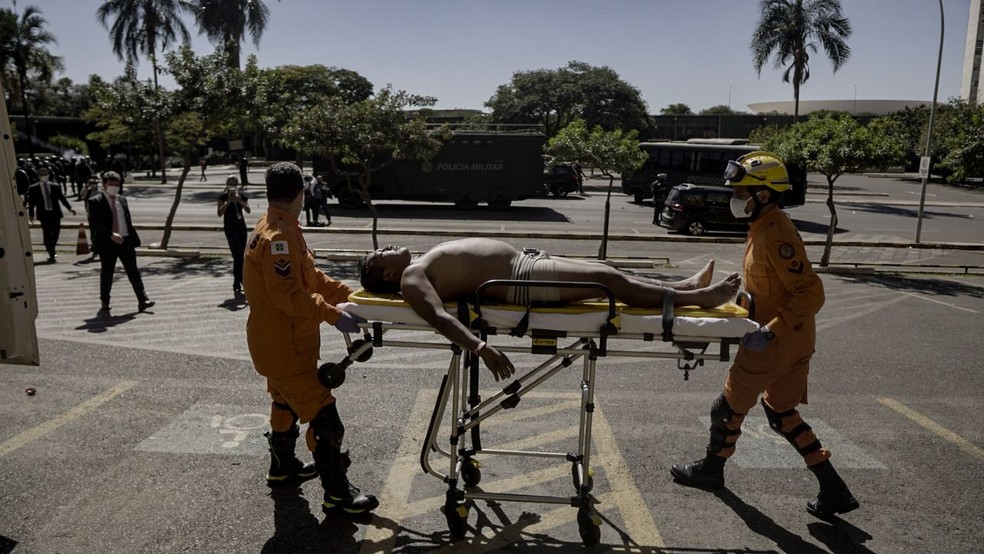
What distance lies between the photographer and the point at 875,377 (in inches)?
291

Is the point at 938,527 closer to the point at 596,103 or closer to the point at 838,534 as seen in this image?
the point at 838,534

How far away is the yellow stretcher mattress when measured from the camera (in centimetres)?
388

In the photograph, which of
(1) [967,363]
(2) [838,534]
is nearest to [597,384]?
(2) [838,534]

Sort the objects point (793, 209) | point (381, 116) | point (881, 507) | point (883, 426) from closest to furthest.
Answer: point (881, 507) → point (883, 426) → point (381, 116) → point (793, 209)

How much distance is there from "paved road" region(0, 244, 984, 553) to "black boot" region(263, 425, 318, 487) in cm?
Result: 12

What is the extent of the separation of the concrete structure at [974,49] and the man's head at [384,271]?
86.2 m

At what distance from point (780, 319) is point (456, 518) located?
2.32 metres

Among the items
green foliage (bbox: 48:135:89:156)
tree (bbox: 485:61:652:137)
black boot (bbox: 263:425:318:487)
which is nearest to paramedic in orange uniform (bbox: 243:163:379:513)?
black boot (bbox: 263:425:318:487)

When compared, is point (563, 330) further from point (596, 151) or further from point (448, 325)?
point (596, 151)

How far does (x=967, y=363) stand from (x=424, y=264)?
7.12 meters

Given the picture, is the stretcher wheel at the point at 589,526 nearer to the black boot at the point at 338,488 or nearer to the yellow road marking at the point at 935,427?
the black boot at the point at 338,488

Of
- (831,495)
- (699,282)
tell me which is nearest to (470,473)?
(699,282)

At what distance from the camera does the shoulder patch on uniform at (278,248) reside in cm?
407

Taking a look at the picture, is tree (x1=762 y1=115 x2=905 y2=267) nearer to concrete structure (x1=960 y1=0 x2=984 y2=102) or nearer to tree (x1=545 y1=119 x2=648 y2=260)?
Result: tree (x1=545 y1=119 x2=648 y2=260)
